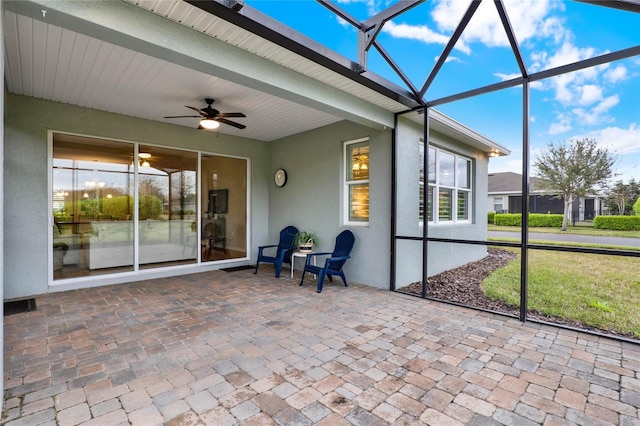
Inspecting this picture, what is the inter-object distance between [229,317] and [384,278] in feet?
8.32

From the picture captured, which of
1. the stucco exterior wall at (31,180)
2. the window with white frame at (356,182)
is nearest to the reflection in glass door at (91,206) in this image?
the stucco exterior wall at (31,180)

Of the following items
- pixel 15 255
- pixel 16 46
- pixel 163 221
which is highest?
pixel 16 46

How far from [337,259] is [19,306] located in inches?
167

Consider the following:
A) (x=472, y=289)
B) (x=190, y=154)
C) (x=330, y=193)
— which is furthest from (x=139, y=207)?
(x=472, y=289)

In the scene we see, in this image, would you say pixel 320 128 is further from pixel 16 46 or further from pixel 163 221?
pixel 16 46

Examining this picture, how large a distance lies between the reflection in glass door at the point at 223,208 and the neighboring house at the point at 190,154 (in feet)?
0.10

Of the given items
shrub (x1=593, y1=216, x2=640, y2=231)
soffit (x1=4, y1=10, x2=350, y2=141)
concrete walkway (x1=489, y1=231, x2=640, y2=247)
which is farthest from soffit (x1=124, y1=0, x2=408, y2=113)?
shrub (x1=593, y1=216, x2=640, y2=231)

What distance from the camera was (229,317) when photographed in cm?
361

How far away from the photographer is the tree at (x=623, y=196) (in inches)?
150

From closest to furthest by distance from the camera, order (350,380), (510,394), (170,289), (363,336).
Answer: (510,394) → (350,380) → (363,336) → (170,289)

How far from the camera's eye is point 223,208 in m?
6.88

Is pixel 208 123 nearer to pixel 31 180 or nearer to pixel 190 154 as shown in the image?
pixel 190 154

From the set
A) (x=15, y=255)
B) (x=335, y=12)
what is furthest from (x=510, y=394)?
(x=15, y=255)

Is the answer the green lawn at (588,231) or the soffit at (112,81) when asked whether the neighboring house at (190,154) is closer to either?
the soffit at (112,81)
